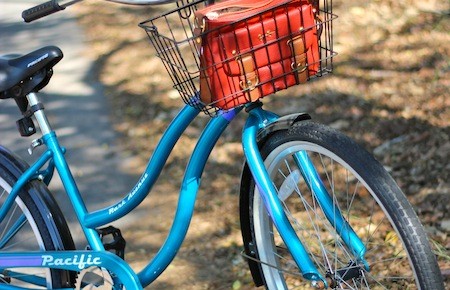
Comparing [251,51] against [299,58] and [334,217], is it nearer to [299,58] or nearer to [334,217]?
[299,58]

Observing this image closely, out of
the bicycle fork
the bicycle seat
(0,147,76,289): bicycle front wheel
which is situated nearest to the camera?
the bicycle fork

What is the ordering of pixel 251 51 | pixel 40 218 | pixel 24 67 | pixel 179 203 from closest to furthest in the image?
pixel 251 51, pixel 179 203, pixel 24 67, pixel 40 218

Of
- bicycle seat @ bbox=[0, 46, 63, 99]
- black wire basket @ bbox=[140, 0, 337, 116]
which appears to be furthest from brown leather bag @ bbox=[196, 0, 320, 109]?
bicycle seat @ bbox=[0, 46, 63, 99]

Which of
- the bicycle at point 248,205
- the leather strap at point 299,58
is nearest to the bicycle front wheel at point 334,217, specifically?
the bicycle at point 248,205

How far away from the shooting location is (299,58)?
7.51 feet

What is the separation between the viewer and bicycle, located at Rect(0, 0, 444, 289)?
2.24 m

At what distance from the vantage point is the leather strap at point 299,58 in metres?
2.27

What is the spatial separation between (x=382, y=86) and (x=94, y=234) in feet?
9.16

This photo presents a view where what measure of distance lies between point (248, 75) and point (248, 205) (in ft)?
2.23

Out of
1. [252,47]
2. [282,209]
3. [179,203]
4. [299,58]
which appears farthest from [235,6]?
[179,203]

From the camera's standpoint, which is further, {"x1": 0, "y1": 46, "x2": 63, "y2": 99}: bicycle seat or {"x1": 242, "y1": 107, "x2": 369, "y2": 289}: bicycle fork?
{"x1": 0, "y1": 46, "x2": 63, "y2": 99}: bicycle seat

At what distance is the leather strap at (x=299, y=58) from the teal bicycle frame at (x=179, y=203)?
0.22m

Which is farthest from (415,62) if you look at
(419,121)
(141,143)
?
(141,143)

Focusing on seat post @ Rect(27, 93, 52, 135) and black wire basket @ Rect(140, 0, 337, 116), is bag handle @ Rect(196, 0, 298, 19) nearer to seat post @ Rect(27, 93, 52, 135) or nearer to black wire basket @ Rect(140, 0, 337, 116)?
black wire basket @ Rect(140, 0, 337, 116)
